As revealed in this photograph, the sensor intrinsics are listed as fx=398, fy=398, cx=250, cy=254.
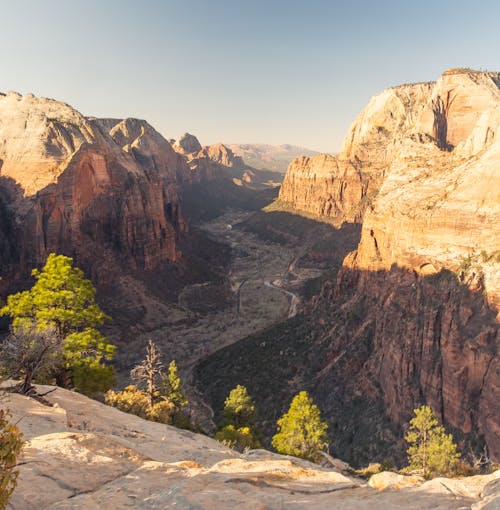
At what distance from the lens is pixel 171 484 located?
13.1m

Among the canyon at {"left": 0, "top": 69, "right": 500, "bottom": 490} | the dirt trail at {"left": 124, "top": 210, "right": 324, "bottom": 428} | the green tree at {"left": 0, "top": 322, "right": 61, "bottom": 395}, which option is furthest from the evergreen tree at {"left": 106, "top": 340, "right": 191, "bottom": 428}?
the dirt trail at {"left": 124, "top": 210, "right": 324, "bottom": 428}

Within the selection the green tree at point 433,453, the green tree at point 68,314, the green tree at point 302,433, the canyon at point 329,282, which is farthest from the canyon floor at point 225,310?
the green tree at point 433,453

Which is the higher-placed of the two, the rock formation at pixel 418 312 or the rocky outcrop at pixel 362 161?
the rocky outcrop at pixel 362 161

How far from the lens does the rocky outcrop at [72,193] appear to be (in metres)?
75.1

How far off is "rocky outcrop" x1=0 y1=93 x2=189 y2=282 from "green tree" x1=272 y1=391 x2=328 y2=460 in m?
56.4

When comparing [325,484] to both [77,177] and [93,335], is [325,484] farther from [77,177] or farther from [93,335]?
[77,177]

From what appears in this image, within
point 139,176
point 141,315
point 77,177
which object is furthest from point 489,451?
point 139,176

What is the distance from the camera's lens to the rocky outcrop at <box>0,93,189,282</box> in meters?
75.1

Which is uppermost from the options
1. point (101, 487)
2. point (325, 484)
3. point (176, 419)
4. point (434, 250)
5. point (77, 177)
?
point (77, 177)

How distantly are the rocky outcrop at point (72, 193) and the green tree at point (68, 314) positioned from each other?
51261 millimetres

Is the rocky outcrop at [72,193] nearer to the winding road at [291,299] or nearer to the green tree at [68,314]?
the winding road at [291,299]

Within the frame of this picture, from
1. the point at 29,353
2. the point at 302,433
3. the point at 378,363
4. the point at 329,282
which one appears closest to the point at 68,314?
the point at 29,353

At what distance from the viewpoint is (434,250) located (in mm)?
45938

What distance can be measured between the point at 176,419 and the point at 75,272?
15726 mm
